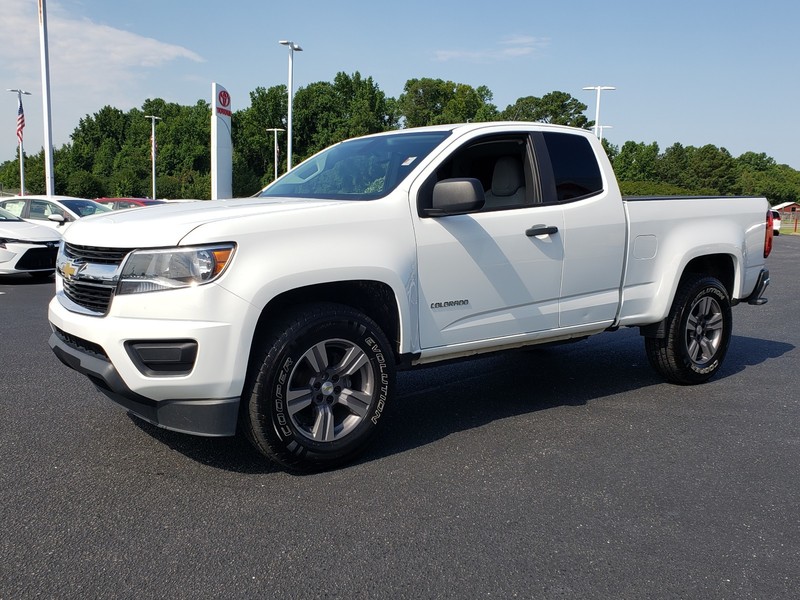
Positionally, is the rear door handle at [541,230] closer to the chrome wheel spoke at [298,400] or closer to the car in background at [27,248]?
the chrome wheel spoke at [298,400]

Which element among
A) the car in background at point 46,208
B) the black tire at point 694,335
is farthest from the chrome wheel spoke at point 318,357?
the car in background at point 46,208

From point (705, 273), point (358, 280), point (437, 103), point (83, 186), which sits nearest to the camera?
point (358, 280)

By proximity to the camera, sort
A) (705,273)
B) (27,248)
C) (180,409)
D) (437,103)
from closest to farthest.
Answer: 1. (180,409)
2. (705,273)
3. (27,248)
4. (437,103)

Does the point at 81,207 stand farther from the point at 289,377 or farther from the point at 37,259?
the point at 289,377

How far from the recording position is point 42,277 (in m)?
13.1

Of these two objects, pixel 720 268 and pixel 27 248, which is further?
pixel 27 248

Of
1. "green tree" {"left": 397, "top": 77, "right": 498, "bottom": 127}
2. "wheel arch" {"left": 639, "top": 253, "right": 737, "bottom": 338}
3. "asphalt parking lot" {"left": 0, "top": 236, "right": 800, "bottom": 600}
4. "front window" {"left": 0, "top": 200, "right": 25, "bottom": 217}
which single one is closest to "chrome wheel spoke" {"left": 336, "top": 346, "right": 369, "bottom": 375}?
"asphalt parking lot" {"left": 0, "top": 236, "right": 800, "bottom": 600}

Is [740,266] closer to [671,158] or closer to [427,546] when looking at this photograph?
[427,546]

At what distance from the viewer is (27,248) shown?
11906 millimetres

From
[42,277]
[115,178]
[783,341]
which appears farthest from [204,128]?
[783,341]

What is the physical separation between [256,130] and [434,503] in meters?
71.1

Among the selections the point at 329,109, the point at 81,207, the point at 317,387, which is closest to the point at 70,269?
the point at 317,387

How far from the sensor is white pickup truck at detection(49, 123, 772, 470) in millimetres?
3326

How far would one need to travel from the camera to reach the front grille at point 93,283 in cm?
345
